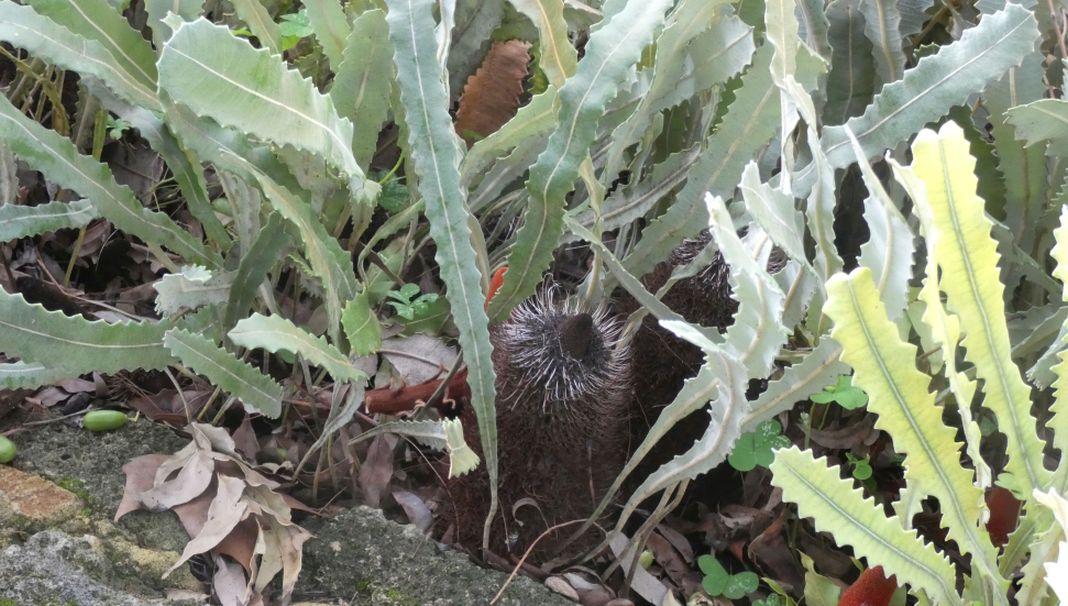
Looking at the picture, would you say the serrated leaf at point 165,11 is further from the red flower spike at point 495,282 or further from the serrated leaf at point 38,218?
the red flower spike at point 495,282

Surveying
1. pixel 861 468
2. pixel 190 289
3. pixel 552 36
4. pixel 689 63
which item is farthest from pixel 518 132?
pixel 861 468

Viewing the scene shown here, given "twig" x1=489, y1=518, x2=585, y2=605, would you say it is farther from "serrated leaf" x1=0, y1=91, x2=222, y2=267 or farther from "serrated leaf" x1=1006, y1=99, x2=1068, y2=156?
"serrated leaf" x1=1006, y1=99, x2=1068, y2=156

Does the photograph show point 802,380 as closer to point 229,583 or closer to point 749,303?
point 749,303

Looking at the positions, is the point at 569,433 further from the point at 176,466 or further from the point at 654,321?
the point at 176,466

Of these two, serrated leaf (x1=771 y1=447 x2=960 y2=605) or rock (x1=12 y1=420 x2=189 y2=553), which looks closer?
serrated leaf (x1=771 y1=447 x2=960 y2=605)

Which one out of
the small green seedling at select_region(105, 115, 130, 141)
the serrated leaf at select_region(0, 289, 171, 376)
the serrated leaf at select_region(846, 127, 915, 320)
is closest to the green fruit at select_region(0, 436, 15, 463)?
the serrated leaf at select_region(0, 289, 171, 376)

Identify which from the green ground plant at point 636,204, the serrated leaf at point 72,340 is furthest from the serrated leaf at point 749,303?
the serrated leaf at point 72,340
